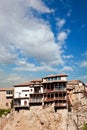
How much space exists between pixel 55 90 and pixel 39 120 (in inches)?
407

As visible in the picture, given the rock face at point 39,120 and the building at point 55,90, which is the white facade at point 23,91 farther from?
the building at point 55,90

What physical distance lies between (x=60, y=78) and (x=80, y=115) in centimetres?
1293

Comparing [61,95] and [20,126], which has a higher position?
[61,95]

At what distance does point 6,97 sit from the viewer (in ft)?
319

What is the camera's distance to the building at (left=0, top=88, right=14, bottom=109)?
96.2m

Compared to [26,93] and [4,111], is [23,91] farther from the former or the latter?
[4,111]

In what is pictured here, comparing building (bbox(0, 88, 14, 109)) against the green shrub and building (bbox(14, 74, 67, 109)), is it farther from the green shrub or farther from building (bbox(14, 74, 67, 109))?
building (bbox(14, 74, 67, 109))

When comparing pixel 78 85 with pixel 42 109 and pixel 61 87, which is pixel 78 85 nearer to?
pixel 61 87

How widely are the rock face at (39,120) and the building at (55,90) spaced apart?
218 centimetres

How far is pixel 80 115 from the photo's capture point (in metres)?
83.3

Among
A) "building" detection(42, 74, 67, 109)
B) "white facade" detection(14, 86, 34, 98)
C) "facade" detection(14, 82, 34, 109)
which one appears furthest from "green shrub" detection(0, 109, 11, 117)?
"building" detection(42, 74, 67, 109)

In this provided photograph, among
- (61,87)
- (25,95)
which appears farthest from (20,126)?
(61,87)

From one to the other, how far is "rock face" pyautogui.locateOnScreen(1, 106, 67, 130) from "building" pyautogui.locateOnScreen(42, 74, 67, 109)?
7.15 feet

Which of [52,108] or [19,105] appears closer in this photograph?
[52,108]
